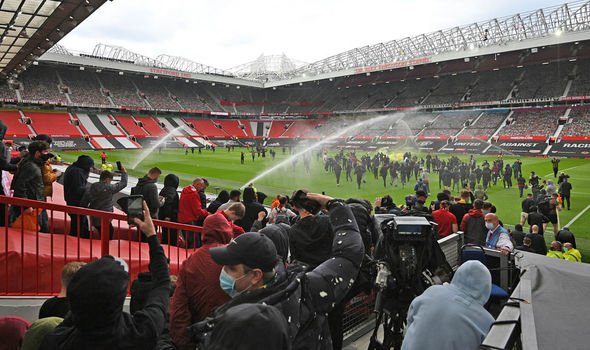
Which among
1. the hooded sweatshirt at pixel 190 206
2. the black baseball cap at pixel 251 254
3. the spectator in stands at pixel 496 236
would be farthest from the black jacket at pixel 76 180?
the spectator in stands at pixel 496 236

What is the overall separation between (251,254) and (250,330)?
539 millimetres

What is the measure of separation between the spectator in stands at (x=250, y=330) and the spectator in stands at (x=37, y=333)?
1177 millimetres

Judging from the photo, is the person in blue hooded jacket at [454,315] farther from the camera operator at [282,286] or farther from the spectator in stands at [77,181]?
the spectator in stands at [77,181]

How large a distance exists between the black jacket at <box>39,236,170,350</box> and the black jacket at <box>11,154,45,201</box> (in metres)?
4.23

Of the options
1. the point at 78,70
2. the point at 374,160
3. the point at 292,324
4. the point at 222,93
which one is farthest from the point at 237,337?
the point at 222,93

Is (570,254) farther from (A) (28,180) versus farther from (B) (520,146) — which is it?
(B) (520,146)

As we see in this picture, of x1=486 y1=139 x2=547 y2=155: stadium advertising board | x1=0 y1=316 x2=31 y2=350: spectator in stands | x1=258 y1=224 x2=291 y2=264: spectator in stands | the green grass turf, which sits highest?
x1=486 y1=139 x2=547 y2=155: stadium advertising board

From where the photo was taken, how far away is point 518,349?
2346mm

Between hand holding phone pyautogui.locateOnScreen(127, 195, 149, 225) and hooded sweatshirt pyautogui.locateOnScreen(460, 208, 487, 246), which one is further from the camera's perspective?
hooded sweatshirt pyautogui.locateOnScreen(460, 208, 487, 246)

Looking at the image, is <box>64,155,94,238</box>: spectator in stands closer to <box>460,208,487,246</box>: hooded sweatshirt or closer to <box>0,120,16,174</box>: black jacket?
<box>0,120,16,174</box>: black jacket

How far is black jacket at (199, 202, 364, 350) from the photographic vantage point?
5.82 feet

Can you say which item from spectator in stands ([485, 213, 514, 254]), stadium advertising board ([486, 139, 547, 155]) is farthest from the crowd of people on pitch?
stadium advertising board ([486, 139, 547, 155])

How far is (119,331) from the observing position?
5.92 feet

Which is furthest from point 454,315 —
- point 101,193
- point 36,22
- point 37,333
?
point 36,22
